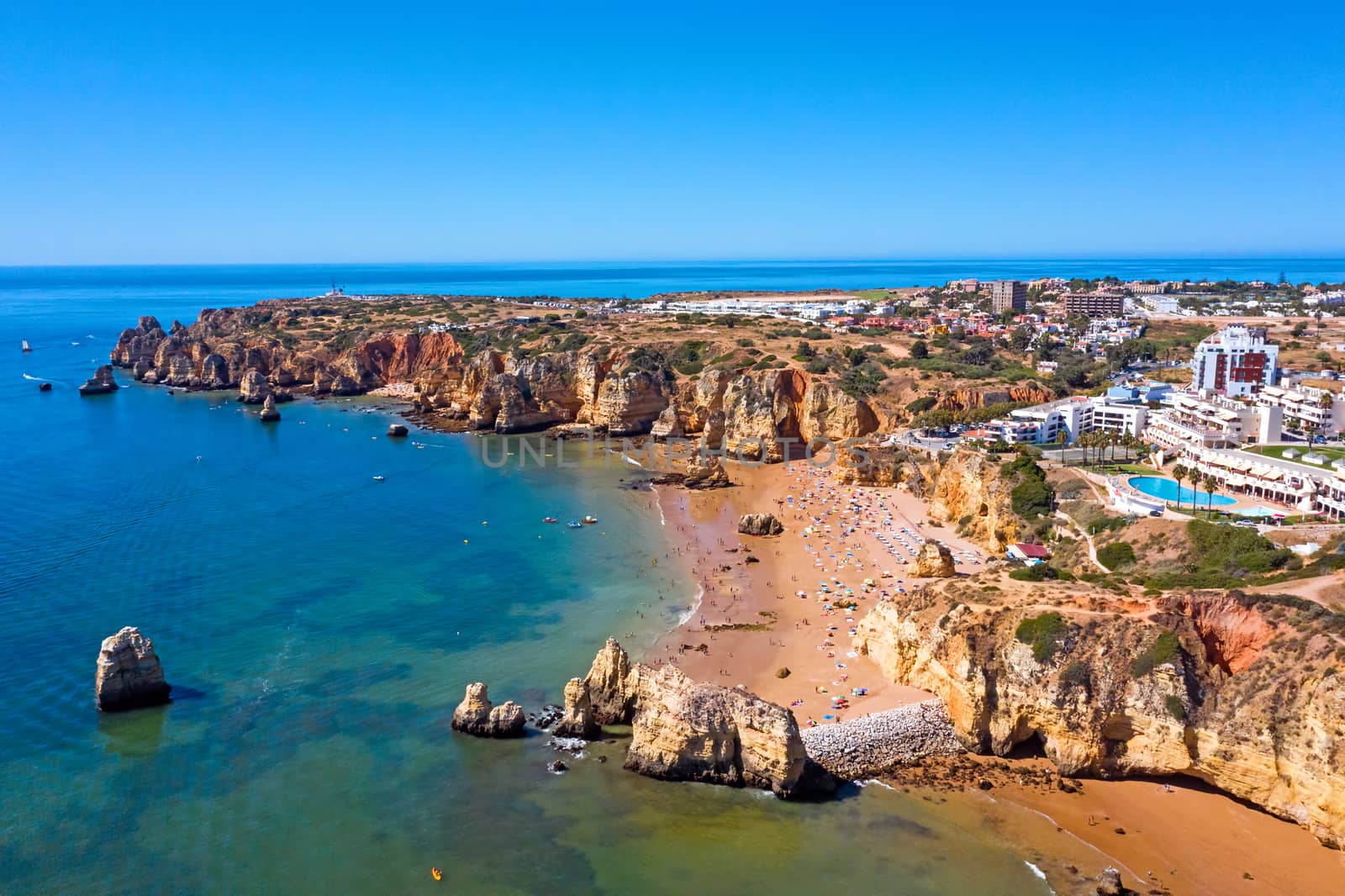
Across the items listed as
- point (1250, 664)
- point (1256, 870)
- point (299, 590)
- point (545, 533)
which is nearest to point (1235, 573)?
point (1250, 664)

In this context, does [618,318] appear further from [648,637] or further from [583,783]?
[583,783]

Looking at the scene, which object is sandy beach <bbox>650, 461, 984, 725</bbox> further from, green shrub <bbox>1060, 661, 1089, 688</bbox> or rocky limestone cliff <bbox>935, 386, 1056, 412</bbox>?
rocky limestone cliff <bbox>935, 386, 1056, 412</bbox>

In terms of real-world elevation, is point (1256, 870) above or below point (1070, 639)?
below

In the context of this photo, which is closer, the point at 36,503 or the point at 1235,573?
the point at 1235,573

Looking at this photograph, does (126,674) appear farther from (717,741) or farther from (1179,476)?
(1179,476)

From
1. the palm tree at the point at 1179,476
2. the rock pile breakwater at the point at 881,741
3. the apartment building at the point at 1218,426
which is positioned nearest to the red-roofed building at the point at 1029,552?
the palm tree at the point at 1179,476

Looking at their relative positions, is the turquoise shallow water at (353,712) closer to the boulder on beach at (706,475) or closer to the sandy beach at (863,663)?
the sandy beach at (863,663)
